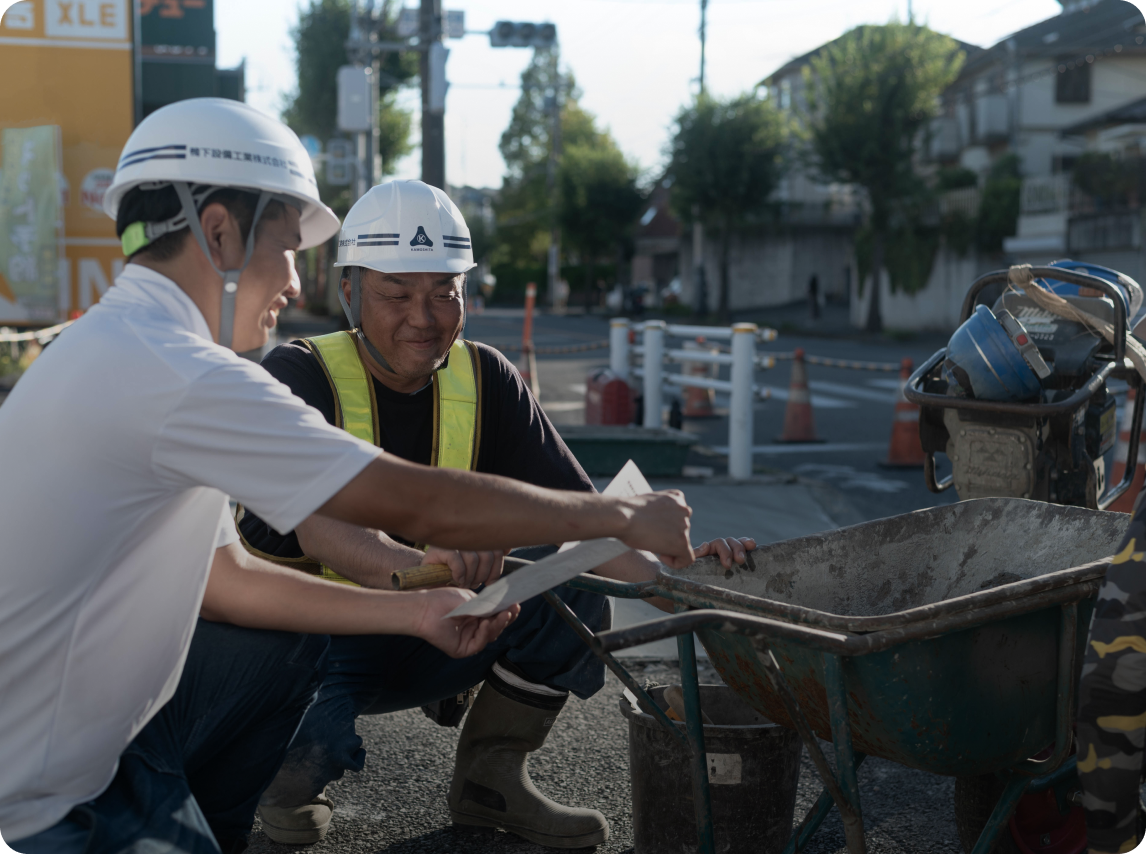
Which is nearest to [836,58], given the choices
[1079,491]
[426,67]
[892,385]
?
[892,385]

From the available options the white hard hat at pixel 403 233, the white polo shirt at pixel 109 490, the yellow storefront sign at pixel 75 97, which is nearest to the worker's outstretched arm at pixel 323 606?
the white polo shirt at pixel 109 490

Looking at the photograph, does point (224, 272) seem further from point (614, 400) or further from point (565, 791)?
point (614, 400)

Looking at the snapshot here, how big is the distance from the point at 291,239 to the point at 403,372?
1.08 metres

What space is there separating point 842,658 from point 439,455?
1.42 m

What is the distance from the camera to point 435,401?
3143mm

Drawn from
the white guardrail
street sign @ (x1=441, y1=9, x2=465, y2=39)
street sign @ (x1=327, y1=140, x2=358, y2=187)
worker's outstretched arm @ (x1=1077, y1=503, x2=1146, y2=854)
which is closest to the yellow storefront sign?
street sign @ (x1=441, y1=9, x2=465, y2=39)

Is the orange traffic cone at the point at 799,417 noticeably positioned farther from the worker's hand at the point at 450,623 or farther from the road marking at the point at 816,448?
the worker's hand at the point at 450,623

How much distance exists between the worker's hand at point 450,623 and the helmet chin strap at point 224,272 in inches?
27.3

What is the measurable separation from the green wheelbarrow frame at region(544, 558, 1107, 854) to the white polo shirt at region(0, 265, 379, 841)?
2.10 ft

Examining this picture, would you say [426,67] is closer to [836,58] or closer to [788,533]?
[788,533]

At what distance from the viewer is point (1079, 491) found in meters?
4.02

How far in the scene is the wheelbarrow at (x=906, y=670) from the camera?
6.53ft

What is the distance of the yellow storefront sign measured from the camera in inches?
588

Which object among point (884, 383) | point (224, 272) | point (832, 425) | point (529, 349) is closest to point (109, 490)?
point (224, 272)
